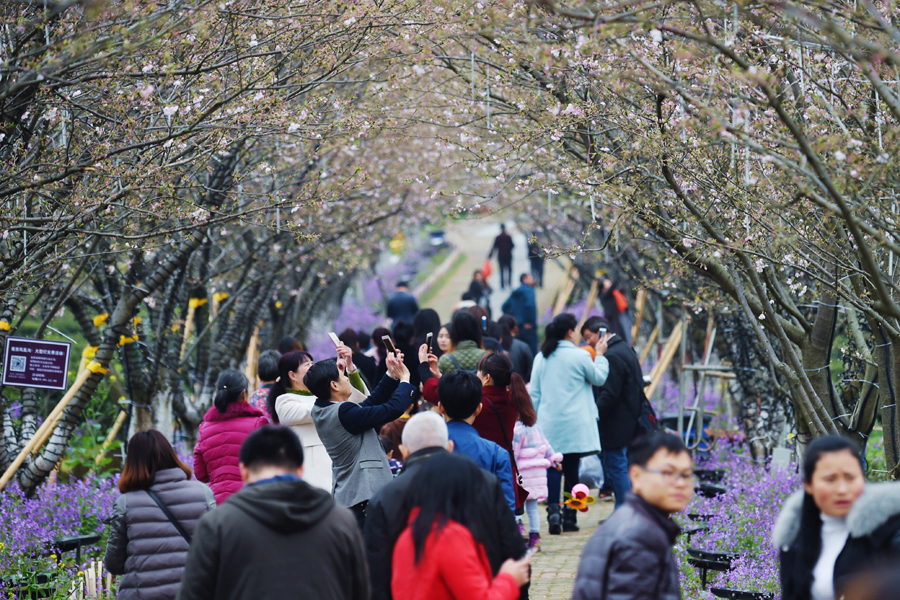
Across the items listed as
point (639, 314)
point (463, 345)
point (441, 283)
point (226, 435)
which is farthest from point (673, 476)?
point (441, 283)

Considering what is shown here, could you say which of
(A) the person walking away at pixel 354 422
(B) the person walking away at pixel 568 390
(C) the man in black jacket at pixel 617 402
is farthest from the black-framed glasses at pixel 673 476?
(C) the man in black jacket at pixel 617 402

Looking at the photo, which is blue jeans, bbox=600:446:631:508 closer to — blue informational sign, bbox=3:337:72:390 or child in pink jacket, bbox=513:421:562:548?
child in pink jacket, bbox=513:421:562:548

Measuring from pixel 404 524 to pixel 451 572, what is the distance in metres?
0.30

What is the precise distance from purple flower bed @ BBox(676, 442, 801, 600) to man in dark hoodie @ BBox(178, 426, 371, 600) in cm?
356

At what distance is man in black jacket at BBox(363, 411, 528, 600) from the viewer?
390 cm

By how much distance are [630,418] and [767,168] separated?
142 inches

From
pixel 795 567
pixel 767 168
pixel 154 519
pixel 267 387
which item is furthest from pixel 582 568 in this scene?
pixel 267 387

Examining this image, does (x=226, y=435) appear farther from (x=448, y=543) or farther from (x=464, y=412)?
(x=448, y=543)

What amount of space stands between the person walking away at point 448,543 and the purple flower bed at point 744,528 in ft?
10.1

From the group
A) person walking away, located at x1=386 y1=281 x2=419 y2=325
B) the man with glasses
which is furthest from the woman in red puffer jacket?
person walking away, located at x1=386 y1=281 x2=419 y2=325

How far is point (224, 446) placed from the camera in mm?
6254

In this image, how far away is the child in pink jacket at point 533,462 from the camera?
813cm

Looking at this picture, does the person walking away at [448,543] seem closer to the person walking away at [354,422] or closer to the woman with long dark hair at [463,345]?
the person walking away at [354,422]

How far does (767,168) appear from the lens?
6070 mm
